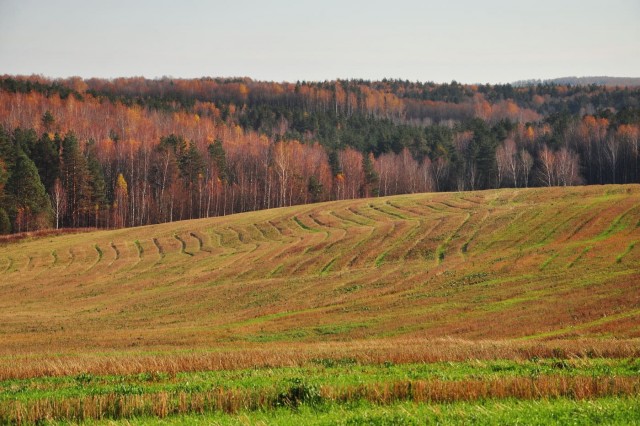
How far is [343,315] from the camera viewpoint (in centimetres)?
4362

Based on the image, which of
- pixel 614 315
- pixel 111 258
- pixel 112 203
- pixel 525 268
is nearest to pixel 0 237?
pixel 111 258

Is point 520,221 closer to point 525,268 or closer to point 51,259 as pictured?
point 525,268

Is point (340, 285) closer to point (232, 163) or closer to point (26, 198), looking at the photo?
point (26, 198)

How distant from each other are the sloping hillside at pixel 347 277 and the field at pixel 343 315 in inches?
10.5

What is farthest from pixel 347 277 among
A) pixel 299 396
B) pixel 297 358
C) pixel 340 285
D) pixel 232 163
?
pixel 232 163

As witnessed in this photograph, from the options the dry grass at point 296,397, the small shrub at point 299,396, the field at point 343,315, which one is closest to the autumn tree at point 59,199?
the field at point 343,315

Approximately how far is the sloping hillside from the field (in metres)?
0.27

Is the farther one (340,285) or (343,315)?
(340,285)

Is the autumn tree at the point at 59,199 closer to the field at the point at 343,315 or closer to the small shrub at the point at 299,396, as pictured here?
the field at the point at 343,315

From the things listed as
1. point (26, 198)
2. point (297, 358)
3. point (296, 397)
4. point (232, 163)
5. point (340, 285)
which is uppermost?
point (232, 163)

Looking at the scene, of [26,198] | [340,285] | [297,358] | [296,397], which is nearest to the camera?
[296,397]

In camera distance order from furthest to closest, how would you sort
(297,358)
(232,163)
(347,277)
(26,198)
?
(232,163) < (26,198) < (347,277) < (297,358)

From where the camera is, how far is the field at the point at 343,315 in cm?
1521

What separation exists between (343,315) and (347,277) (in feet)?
37.5
